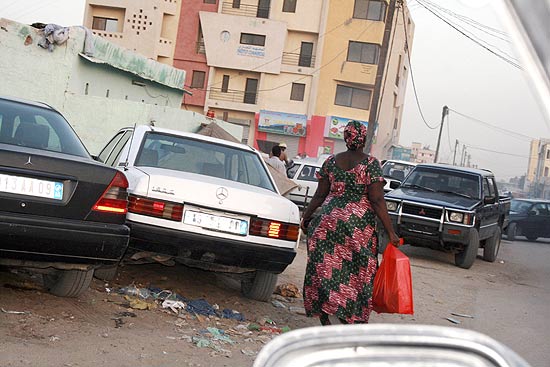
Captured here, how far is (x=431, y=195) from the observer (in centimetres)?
1427

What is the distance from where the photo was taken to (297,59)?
1973 inches

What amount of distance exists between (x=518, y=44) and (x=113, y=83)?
91.0 ft

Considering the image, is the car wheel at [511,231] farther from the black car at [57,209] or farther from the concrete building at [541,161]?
the black car at [57,209]

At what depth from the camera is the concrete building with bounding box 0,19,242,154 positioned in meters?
21.8

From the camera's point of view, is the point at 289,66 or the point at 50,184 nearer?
the point at 50,184

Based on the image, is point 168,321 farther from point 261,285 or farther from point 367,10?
point 367,10

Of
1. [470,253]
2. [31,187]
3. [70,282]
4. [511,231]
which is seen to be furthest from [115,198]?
[511,231]

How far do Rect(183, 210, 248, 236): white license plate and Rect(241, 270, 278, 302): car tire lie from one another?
808 millimetres

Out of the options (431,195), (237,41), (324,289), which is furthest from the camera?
(237,41)

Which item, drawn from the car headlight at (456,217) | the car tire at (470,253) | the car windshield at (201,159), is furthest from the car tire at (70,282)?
the car tire at (470,253)

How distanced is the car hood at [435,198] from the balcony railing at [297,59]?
36082 millimetres

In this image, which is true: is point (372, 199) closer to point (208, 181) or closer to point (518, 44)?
point (208, 181)

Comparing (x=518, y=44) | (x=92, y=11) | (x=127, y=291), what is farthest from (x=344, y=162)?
(x=92, y=11)

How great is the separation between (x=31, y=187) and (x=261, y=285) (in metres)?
2.51
